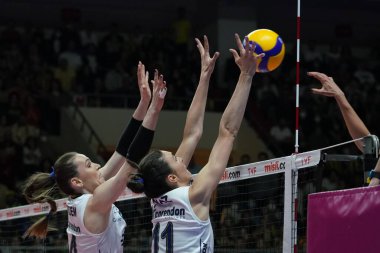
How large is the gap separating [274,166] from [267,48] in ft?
3.12

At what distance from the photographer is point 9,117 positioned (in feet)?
54.6

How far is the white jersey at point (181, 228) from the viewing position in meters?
4.56

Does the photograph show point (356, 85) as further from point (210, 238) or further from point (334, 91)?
point (210, 238)

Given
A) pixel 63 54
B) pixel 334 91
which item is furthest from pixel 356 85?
pixel 334 91

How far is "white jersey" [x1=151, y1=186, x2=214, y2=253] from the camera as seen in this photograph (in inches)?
179

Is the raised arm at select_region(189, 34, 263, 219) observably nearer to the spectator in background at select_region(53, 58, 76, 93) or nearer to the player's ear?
the player's ear

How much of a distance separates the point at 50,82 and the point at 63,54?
114 centimetres

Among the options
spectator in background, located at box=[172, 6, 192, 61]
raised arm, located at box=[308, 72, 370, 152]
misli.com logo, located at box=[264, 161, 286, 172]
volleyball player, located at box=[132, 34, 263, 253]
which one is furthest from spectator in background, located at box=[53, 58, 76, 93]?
volleyball player, located at box=[132, 34, 263, 253]

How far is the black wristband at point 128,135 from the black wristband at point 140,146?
779 millimetres

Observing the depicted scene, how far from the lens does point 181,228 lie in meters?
4.59

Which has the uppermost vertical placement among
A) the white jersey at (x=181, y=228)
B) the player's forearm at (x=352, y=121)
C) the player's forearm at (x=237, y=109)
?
the player's forearm at (x=352, y=121)

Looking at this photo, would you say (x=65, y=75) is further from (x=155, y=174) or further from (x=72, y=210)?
(x=155, y=174)

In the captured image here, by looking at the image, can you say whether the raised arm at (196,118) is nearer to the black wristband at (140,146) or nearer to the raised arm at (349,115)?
the black wristband at (140,146)

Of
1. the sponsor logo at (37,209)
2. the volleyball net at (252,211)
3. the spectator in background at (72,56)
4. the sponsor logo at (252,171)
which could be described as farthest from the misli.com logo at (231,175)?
the spectator in background at (72,56)
